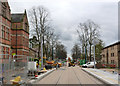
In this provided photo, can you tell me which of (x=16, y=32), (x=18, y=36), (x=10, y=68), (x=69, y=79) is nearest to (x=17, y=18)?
(x=16, y=32)

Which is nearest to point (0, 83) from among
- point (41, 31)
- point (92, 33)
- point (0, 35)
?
point (0, 35)

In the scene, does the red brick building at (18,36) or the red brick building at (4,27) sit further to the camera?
the red brick building at (18,36)

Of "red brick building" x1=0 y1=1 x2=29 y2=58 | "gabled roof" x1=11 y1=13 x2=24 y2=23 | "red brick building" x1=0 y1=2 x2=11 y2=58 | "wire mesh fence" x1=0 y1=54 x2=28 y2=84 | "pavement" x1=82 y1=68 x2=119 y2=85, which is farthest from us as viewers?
"gabled roof" x1=11 y1=13 x2=24 y2=23

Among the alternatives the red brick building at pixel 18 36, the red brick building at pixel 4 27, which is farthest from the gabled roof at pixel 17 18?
the red brick building at pixel 4 27

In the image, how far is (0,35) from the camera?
31516 mm

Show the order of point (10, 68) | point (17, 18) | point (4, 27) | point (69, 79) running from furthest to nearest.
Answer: point (17, 18) < point (4, 27) < point (69, 79) < point (10, 68)

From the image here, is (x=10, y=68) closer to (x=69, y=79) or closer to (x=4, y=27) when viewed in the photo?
(x=69, y=79)

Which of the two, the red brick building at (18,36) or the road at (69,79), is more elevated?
the red brick building at (18,36)

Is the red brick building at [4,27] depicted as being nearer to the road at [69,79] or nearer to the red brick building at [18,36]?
the red brick building at [18,36]

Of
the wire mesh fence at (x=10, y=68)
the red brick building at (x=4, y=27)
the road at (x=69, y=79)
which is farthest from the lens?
the red brick building at (x=4, y=27)

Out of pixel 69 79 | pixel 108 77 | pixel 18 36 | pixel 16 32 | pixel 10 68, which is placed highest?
pixel 16 32

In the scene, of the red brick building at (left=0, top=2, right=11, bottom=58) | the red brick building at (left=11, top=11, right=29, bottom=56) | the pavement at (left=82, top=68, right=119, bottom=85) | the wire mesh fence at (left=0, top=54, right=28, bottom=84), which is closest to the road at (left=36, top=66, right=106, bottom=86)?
the pavement at (left=82, top=68, right=119, bottom=85)

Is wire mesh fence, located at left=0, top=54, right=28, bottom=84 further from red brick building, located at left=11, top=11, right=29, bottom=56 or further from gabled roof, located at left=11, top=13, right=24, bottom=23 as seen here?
gabled roof, located at left=11, top=13, right=24, bottom=23

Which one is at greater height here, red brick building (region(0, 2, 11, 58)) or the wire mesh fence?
red brick building (region(0, 2, 11, 58))
